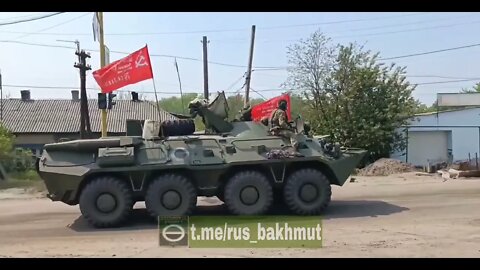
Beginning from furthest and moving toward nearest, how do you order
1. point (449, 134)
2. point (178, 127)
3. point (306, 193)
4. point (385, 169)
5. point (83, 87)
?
1. point (449, 134)
2. point (83, 87)
3. point (385, 169)
4. point (178, 127)
5. point (306, 193)

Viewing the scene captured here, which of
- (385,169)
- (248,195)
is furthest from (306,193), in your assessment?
(385,169)

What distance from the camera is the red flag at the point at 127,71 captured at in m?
13.9

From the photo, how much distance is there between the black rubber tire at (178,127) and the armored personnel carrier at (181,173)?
0.11 m

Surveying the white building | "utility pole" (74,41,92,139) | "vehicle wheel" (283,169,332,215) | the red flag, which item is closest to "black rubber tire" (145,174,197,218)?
"vehicle wheel" (283,169,332,215)

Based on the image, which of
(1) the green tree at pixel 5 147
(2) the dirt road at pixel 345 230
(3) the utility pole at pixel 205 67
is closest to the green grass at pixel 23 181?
(1) the green tree at pixel 5 147

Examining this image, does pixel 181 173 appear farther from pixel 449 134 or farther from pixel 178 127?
pixel 449 134

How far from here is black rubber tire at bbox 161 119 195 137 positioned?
40.0ft

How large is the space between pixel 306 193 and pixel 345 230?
1601 mm

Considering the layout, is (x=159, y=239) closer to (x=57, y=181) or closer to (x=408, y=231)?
(x=57, y=181)

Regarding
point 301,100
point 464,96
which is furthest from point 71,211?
point 464,96

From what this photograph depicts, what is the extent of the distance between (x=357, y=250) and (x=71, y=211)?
772 centimetres

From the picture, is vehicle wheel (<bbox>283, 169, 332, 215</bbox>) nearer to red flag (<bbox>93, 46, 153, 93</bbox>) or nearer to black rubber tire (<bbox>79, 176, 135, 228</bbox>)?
black rubber tire (<bbox>79, 176, 135, 228</bbox>)

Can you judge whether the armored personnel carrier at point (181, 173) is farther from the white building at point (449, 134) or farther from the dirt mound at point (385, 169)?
the white building at point (449, 134)

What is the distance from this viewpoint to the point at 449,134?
102ft
